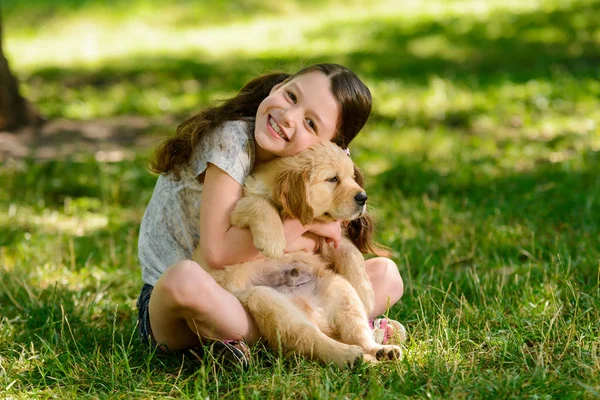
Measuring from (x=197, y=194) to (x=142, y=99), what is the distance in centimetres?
532

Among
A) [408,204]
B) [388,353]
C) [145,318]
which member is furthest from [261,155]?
[408,204]

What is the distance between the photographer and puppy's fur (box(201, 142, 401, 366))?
10.4 ft

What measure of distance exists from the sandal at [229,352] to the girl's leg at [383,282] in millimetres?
718

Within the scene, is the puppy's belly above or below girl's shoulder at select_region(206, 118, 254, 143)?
below

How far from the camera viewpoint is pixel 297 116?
10.8 ft

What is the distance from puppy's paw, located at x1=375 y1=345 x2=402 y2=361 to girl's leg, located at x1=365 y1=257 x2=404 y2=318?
1.42 feet

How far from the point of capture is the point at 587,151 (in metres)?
6.50

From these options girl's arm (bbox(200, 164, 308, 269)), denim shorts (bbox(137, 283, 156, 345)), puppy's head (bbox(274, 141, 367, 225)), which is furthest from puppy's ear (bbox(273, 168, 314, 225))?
denim shorts (bbox(137, 283, 156, 345))

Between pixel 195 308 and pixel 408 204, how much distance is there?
2814 mm

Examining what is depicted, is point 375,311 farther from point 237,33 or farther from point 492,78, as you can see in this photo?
point 237,33

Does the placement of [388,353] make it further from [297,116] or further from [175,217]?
[175,217]

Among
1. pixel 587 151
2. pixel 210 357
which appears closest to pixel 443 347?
pixel 210 357

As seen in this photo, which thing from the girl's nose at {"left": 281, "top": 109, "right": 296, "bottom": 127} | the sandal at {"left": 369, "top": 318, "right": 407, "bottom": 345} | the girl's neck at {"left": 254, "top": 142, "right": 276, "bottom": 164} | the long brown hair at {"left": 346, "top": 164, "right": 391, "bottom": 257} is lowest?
the sandal at {"left": 369, "top": 318, "right": 407, "bottom": 345}

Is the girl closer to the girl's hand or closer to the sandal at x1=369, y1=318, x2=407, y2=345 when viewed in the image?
the girl's hand
